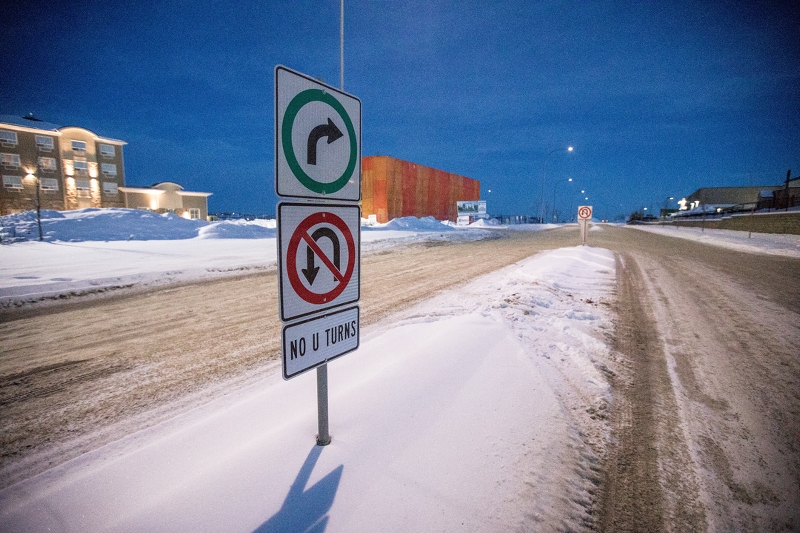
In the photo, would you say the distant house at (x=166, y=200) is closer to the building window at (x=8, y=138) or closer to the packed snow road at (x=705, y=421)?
the building window at (x=8, y=138)

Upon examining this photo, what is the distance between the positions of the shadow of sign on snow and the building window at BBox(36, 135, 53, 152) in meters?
54.0

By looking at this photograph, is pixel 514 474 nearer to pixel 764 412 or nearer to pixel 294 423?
pixel 294 423

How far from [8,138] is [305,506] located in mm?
53639

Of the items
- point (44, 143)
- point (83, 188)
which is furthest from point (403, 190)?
point (44, 143)

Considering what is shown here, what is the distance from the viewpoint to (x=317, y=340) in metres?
2.02

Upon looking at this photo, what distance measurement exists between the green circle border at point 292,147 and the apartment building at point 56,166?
4609 cm

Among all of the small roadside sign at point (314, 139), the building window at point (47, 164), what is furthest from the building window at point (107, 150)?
the small roadside sign at point (314, 139)

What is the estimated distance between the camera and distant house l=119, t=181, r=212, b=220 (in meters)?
43.6

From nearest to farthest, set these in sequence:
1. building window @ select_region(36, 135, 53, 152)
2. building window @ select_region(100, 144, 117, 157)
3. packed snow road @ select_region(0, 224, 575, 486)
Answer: packed snow road @ select_region(0, 224, 575, 486), building window @ select_region(36, 135, 53, 152), building window @ select_region(100, 144, 117, 157)

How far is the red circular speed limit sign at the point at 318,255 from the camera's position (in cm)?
184

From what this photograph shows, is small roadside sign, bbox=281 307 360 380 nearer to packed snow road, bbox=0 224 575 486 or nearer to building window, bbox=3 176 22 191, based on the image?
packed snow road, bbox=0 224 575 486

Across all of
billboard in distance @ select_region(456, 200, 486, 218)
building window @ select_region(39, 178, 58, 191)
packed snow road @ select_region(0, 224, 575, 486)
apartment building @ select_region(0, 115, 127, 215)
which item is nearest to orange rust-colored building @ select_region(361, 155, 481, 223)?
billboard in distance @ select_region(456, 200, 486, 218)

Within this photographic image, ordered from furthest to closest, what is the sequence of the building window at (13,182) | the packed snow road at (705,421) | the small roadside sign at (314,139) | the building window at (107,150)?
the building window at (107,150), the building window at (13,182), the packed snow road at (705,421), the small roadside sign at (314,139)

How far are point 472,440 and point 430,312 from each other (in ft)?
11.3
